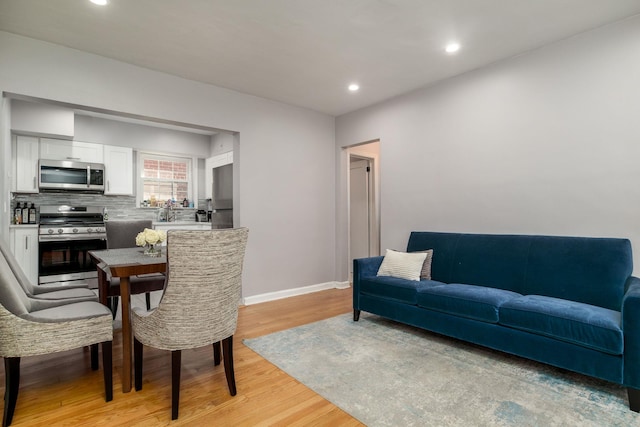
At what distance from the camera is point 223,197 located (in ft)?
16.4

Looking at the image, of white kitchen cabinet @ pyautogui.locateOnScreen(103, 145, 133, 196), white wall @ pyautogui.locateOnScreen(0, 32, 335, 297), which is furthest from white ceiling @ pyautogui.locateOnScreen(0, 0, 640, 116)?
white kitchen cabinet @ pyautogui.locateOnScreen(103, 145, 133, 196)

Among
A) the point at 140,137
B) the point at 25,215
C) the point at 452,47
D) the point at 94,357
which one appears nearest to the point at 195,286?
the point at 94,357

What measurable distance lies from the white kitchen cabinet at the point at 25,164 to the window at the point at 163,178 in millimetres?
1498

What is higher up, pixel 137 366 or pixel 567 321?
pixel 567 321

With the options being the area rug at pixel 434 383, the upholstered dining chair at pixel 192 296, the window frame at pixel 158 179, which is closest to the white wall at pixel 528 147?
the area rug at pixel 434 383

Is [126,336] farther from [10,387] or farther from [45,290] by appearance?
[45,290]

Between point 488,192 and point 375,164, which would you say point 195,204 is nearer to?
point 375,164

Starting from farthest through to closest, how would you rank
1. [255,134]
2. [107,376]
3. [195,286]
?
[255,134] → [107,376] → [195,286]

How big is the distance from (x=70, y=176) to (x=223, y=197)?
7.46 feet

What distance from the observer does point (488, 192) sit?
3.42 metres

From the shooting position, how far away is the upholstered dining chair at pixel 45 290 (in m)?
2.38

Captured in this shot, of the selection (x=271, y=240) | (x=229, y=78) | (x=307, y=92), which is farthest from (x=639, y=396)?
(x=229, y=78)

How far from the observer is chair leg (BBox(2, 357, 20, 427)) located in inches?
68.9

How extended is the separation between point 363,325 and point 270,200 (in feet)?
6.72
